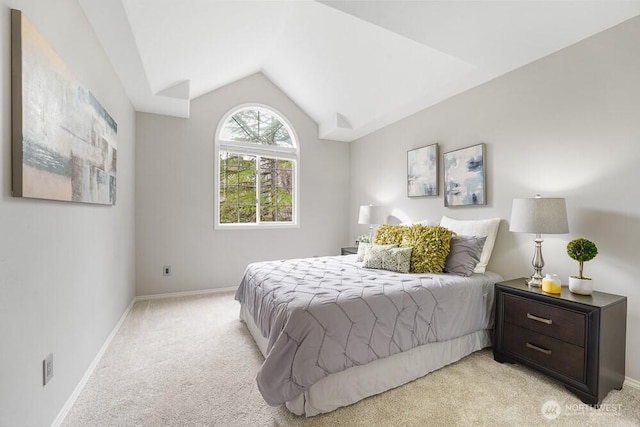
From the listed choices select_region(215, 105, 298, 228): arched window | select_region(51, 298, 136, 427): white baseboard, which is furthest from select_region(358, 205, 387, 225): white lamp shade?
select_region(51, 298, 136, 427): white baseboard

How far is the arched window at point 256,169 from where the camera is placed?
13.9ft

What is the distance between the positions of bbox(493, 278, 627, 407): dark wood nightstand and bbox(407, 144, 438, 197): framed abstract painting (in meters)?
1.48

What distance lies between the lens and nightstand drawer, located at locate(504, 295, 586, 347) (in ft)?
5.83

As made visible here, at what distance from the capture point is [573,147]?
2217mm

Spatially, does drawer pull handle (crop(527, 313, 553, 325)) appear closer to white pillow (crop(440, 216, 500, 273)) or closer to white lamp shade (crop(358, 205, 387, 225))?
white pillow (crop(440, 216, 500, 273))

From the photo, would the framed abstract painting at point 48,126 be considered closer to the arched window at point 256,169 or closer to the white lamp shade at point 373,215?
the arched window at point 256,169

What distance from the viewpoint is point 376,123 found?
407 centimetres

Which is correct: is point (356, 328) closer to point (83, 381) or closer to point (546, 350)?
point (546, 350)

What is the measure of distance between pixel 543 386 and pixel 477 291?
690 millimetres

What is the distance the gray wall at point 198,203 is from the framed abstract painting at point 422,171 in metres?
1.62

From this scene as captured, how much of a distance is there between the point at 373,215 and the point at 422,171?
3.03 ft

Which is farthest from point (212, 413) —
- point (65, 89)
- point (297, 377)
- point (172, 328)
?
point (65, 89)

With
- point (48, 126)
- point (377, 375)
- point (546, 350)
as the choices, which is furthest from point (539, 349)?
point (48, 126)

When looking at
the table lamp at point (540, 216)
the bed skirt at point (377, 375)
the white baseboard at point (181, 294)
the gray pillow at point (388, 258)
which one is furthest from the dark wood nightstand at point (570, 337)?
the white baseboard at point (181, 294)
